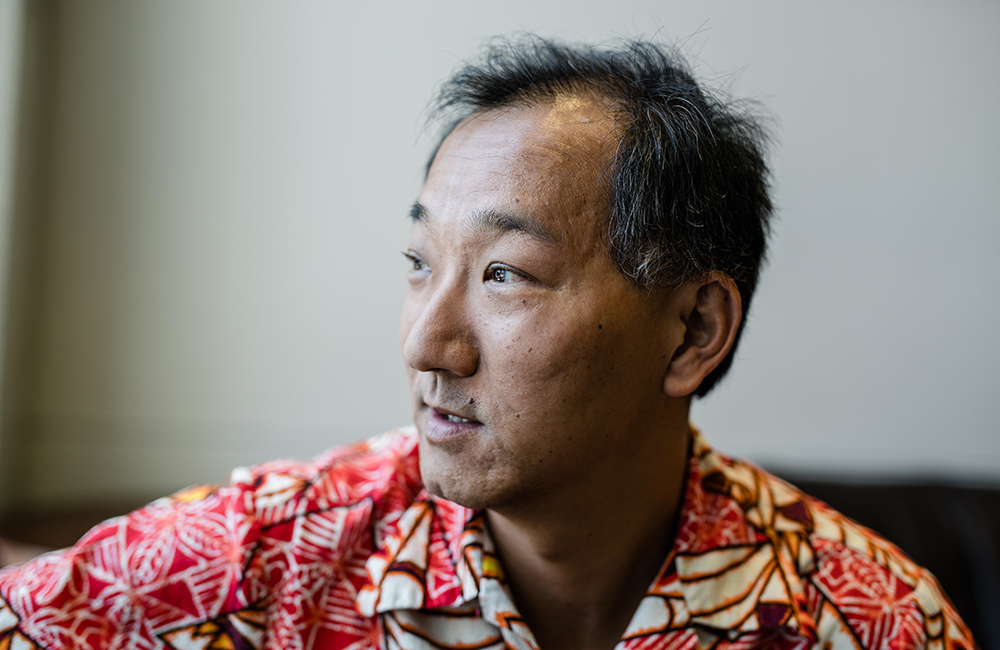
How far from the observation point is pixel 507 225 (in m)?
0.95

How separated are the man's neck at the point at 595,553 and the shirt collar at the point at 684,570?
0.06m

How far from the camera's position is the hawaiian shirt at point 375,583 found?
99cm

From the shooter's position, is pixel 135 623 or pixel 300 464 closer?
pixel 135 623

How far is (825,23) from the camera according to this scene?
2.25 meters

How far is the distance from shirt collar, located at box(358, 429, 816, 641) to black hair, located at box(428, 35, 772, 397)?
11.7 inches

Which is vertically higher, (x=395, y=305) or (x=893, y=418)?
(x=395, y=305)

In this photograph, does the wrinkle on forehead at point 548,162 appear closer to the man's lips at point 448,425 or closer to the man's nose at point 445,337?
the man's nose at point 445,337

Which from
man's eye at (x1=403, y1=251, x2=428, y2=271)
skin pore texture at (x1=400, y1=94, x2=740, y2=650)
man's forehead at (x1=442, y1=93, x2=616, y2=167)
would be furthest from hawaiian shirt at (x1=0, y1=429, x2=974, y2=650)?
man's forehead at (x1=442, y1=93, x2=616, y2=167)

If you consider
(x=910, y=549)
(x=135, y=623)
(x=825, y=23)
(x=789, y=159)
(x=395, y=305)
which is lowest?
(x=910, y=549)

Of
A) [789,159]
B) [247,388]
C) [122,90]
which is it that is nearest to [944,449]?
[789,159]

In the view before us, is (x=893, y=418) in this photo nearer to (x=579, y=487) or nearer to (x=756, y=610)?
(x=756, y=610)

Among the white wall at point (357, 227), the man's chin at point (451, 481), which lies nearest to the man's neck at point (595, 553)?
the man's chin at point (451, 481)

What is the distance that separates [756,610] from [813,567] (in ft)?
0.56

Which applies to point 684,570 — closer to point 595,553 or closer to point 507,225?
point 595,553
